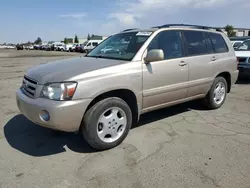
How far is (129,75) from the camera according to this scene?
11.0ft

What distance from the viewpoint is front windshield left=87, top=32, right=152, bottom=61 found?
3.71 metres

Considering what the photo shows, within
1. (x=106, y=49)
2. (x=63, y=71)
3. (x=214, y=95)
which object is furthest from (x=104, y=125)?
(x=214, y=95)

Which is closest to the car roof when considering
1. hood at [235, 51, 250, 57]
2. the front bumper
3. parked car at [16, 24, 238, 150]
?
parked car at [16, 24, 238, 150]

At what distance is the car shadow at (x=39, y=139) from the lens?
10.9 feet

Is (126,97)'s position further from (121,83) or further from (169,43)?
(169,43)

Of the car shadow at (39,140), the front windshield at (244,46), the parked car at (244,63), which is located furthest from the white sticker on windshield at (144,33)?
the front windshield at (244,46)

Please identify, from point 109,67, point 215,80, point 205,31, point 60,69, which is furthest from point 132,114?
point 205,31

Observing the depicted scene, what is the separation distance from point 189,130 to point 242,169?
129 cm

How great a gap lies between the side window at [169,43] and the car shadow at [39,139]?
54.7 inches

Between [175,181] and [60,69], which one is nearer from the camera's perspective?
[175,181]

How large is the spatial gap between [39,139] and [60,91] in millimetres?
1277

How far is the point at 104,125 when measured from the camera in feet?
10.7

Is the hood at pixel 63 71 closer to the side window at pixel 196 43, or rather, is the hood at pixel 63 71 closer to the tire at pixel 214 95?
the side window at pixel 196 43

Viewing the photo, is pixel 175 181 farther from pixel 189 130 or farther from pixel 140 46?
pixel 140 46
